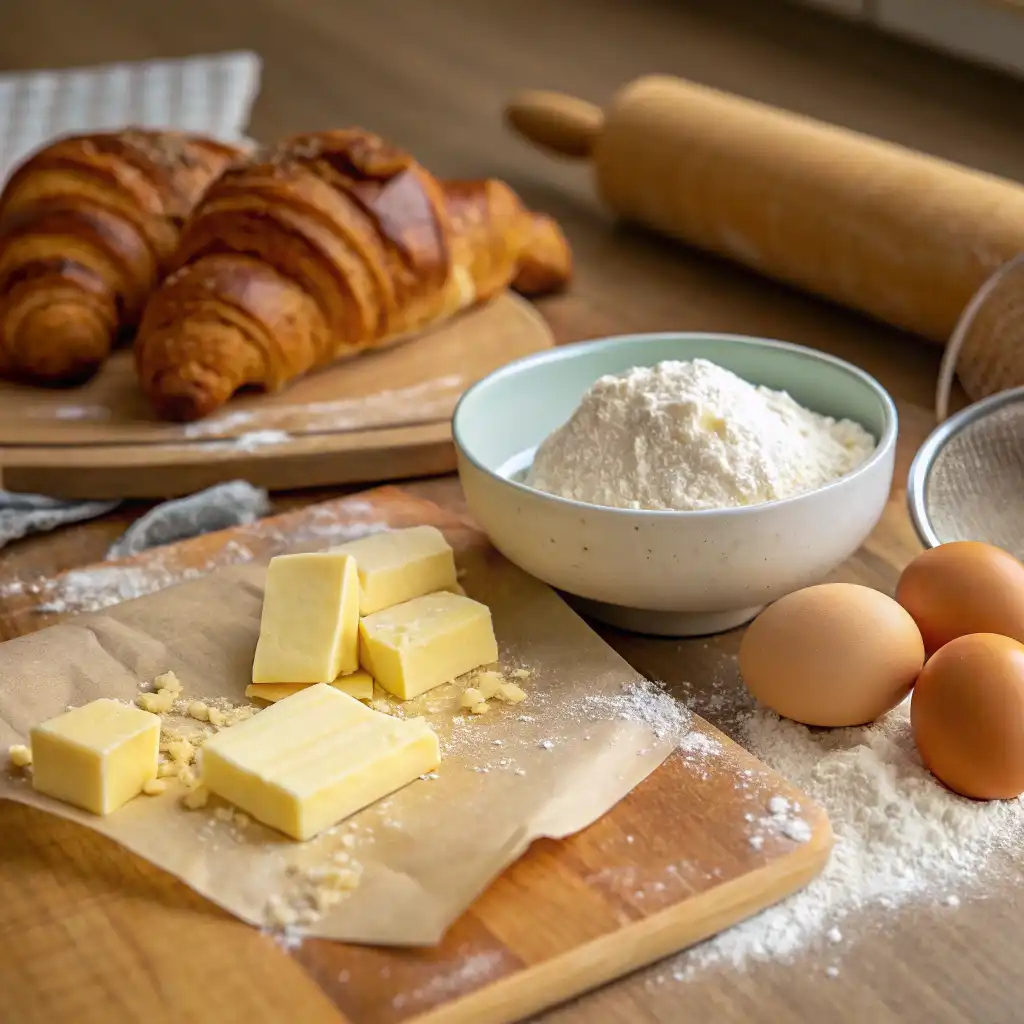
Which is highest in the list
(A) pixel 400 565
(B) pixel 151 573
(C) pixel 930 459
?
(C) pixel 930 459

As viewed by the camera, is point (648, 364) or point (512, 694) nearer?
point (512, 694)

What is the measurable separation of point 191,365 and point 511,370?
0.33m

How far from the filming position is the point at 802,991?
2.49 ft

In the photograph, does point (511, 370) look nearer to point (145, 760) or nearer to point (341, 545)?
point (341, 545)

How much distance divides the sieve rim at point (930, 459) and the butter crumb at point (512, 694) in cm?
32

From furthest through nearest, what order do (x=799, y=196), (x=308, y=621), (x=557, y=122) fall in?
1. (x=557, y=122)
2. (x=799, y=196)
3. (x=308, y=621)

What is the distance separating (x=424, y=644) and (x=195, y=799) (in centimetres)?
19

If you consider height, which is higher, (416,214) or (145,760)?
(416,214)

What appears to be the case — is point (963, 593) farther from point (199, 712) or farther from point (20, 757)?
point (20, 757)

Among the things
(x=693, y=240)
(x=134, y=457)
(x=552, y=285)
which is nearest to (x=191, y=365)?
(x=134, y=457)

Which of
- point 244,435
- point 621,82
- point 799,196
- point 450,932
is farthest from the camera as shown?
point 621,82

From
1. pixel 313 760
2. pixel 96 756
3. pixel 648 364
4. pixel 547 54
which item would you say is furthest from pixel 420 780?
pixel 547 54

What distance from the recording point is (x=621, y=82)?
221 cm

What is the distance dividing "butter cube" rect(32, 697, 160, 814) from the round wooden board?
0.46 meters
